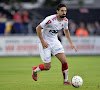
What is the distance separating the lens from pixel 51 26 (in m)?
9.78

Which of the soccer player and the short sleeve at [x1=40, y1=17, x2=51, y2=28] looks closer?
the short sleeve at [x1=40, y1=17, x2=51, y2=28]

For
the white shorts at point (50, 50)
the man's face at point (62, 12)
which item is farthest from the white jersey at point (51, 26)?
the man's face at point (62, 12)

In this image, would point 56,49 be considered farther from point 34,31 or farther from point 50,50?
point 34,31

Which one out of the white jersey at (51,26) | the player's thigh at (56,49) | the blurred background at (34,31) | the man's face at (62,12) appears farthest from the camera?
the blurred background at (34,31)

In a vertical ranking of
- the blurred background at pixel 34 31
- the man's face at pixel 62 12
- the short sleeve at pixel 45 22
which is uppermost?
the man's face at pixel 62 12

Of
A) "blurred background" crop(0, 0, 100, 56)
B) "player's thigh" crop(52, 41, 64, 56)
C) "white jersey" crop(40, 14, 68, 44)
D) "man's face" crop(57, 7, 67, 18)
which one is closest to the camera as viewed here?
"man's face" crop(57, 7, 67, 18)

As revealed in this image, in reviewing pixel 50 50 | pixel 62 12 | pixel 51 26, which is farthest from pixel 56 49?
pixel 62 12

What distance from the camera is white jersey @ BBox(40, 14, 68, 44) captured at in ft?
31.5

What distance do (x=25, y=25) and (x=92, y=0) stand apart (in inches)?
644

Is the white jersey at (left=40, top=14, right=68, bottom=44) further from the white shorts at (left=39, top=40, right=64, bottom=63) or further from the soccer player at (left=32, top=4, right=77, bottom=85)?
the white shorts at (left=39, top=40, right=64, bottom=63)

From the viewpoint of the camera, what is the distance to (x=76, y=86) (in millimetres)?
9234

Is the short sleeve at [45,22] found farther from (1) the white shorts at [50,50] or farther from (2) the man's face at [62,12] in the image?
(1) the white shorts at [50,50]

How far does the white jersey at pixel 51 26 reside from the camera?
961cm

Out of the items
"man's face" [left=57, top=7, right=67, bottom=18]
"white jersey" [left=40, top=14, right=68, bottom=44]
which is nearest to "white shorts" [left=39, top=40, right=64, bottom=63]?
"white jersey" [left=40, top=14, right=68, bottom=44]
